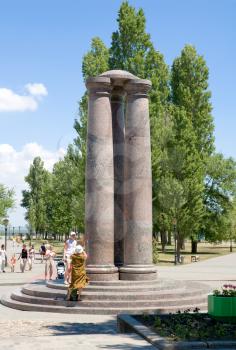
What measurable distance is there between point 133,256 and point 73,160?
3014 centimetres

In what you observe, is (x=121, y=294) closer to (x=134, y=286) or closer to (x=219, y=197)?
(x=134, y=286)

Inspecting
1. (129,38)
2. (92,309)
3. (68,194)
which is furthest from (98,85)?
(68,194)

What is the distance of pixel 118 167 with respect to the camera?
18219mm

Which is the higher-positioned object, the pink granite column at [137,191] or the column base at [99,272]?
the pink granite column at [137,191]

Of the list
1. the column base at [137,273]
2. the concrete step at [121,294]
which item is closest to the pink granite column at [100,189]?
the column base at [137,273]

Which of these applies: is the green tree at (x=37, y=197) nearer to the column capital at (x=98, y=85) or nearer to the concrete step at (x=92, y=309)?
→ the column capital at (x=98, y=85)

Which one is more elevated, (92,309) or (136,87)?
(136,87)

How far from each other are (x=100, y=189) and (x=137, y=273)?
2.79 m

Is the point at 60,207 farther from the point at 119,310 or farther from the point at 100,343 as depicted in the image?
the point at 100,343

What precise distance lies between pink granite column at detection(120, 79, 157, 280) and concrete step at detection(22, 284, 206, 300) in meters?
1.44

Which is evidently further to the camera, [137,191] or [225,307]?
[137,191]

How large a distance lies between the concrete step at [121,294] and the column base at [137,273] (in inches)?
42.6

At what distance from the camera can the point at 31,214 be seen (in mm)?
92188

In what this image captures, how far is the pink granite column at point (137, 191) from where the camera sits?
16.8m
